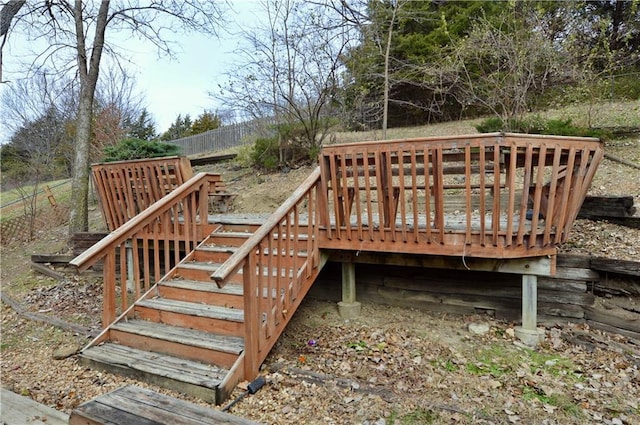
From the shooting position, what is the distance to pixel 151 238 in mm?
4461

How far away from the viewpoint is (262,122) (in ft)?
30.8

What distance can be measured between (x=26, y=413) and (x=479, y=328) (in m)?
3.37

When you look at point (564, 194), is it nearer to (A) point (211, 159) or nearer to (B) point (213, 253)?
(B) point (213, 253)

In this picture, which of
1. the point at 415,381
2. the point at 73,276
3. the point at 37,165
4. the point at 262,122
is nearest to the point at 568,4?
the point at 262,122

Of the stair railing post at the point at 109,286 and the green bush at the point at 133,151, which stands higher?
the green bush at the point at 133,151

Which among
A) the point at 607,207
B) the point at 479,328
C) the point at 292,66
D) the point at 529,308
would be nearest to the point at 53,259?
the point at 292,66

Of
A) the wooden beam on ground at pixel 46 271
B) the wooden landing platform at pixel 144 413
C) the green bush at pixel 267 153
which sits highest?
the green bush at pixel 267 153

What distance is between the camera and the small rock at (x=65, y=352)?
3344mm

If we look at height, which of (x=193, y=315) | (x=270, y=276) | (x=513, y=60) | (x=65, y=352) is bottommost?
(x=65, y=352)

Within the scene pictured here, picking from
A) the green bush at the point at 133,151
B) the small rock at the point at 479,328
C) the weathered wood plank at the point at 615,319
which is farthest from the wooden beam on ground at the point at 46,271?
the weathered wood plank at the point at 615,319

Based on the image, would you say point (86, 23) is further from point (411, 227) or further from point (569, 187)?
point (569, 187)

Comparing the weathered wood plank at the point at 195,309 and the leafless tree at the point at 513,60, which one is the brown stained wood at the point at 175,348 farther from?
the leafless tree at the point at 513,60

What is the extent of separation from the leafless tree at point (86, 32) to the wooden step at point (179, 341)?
4.37 meters

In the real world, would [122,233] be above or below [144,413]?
above
